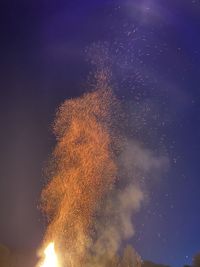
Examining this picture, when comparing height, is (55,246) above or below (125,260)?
below

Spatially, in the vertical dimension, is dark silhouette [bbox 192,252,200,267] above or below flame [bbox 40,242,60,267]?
above

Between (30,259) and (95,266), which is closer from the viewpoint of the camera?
(95,266)

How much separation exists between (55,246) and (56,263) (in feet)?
9.96

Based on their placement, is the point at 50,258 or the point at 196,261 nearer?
the point at 50,258

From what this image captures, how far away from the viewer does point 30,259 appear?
2325 inches

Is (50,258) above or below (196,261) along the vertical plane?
below

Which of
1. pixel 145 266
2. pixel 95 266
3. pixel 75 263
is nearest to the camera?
pixel 75 263

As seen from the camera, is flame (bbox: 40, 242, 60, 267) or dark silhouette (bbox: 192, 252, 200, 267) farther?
dark silhouette (bbox: 192, 252, 200, 267)

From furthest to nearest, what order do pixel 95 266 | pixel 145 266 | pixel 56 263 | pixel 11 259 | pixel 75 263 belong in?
pixel 145 266 < pixel 11 259 < pixel 95 266 < pixel 75 263 < pixel 56 263

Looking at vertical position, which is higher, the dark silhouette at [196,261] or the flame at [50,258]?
the dark silhouette at [196,261]

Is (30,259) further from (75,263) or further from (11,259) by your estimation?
(75,263)

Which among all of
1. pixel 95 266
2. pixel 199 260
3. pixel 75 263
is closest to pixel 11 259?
pixel 95 266

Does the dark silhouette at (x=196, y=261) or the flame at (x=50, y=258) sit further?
the dark silhouette at (x=196, y=261)

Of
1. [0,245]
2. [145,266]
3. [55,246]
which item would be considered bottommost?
[55,246]
